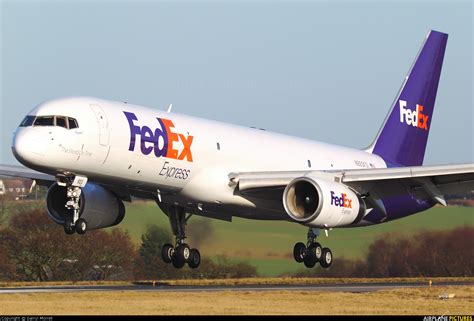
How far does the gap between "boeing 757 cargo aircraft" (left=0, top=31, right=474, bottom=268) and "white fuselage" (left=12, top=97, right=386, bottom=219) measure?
31mm

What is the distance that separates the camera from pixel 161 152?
1460 inches

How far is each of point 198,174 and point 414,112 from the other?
14.6m

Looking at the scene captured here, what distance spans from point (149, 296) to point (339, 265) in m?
14.0

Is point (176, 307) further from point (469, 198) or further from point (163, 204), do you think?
point (469, 198)

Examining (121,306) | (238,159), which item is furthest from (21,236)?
(121,306)

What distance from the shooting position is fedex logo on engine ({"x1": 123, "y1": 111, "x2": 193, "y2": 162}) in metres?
36.5

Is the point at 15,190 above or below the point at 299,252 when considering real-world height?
above

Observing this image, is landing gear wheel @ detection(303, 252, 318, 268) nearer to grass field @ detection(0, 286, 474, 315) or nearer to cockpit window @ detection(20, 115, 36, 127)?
grass field @ detection(0, 286, 474, 315)

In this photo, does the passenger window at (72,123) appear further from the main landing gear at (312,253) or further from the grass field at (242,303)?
the main landing gear at (312,253)

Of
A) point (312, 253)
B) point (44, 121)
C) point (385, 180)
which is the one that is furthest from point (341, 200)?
point (44, 121)

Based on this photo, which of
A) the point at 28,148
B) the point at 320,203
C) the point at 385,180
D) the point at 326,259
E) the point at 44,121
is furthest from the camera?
the point at 326,259

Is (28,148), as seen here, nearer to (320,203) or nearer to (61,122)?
(61,122)

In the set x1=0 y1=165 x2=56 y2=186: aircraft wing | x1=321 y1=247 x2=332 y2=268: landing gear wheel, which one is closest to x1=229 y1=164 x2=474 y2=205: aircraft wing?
x1=321 y1=247 x2=332 y2=268: landing gear wheel

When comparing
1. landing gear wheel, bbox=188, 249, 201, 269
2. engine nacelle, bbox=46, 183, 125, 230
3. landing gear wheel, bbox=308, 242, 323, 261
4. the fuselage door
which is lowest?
landing gear wheel, bbox=188, 249, 201, 269
